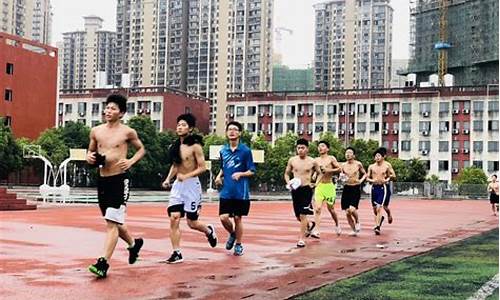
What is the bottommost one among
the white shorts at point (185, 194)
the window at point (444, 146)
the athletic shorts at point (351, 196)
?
the athletic shorts at point (351, 196)

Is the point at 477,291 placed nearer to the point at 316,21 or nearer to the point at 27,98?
A: the point at 27,98

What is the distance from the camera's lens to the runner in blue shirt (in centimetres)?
846

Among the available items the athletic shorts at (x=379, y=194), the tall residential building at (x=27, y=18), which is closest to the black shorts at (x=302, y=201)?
the athletic shorts at (x=379, y=194)

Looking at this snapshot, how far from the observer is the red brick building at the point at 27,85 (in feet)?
176

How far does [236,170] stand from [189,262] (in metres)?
1.35

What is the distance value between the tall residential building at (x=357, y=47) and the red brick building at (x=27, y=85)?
48.3m

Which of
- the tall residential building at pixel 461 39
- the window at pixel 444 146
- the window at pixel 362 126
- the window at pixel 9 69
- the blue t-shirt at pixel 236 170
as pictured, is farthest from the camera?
the window at pixel 362 126

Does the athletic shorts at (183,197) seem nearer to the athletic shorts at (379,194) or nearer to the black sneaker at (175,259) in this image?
the black sneaker at (175,259)

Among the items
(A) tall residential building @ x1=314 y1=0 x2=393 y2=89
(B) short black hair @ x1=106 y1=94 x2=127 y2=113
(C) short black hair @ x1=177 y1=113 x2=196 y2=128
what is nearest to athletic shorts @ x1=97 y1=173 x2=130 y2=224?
(B) short black hair @ x1=106 y1=94 x2=127 y2=113

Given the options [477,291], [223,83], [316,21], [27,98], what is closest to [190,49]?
[223,83]

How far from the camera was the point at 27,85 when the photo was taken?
2212 inches

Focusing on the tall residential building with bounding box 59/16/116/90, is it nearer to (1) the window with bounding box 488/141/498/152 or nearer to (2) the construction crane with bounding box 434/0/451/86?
(2) the construction crane with bounding box 434/0/451/86

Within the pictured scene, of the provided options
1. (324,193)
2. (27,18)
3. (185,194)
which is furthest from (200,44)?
(185,194)

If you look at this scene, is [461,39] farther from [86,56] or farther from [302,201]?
[302,201]
